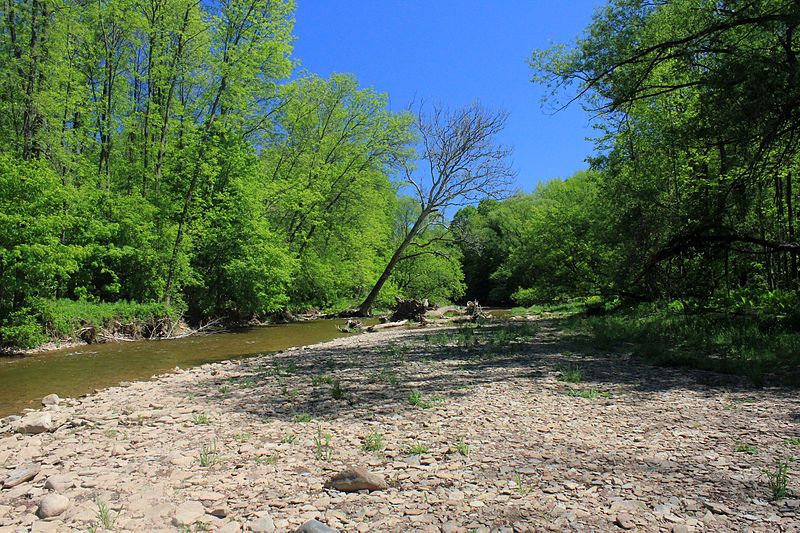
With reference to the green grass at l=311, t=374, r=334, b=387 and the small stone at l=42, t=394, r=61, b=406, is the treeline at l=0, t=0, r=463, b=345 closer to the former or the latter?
the small stone at l=42, t=394, r=61, b=406

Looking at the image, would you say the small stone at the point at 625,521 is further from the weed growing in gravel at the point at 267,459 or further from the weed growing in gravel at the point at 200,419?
the weed growing in gravel at the point at 200,419

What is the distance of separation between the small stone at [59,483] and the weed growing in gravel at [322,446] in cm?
222

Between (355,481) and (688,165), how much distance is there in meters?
15.1

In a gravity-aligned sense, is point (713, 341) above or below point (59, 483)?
above

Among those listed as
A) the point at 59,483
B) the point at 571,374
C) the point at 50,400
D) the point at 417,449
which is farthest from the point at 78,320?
the point at 571,374

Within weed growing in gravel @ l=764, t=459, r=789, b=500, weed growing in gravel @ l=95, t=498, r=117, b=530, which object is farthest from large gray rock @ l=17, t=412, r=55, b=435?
weed growing in gravel @ l=764, t=459, r=789, b=500

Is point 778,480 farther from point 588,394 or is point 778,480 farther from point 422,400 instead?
point 422,400

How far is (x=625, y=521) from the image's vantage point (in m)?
3.23

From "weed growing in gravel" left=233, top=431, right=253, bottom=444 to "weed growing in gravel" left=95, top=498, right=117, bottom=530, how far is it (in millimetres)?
1587

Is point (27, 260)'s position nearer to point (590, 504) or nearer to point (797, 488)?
point (590, 504)

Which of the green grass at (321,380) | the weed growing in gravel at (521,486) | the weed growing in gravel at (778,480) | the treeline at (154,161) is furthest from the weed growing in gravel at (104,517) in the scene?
the treeline at (154,161)

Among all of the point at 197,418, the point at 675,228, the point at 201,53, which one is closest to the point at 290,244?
the point at 201,53

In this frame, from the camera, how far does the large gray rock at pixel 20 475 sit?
443cm

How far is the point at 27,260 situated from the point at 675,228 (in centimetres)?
1823
